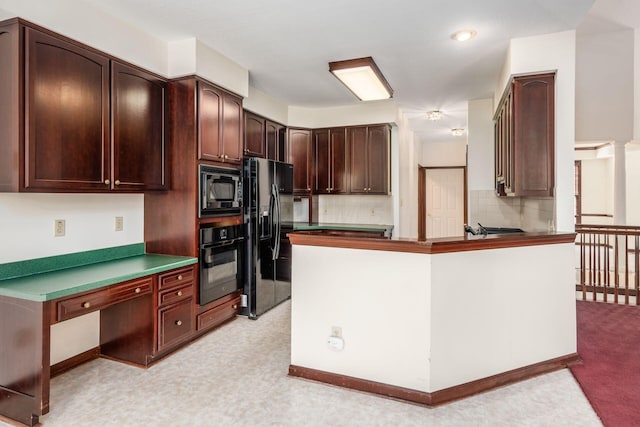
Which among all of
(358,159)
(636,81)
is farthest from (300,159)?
(636,81)

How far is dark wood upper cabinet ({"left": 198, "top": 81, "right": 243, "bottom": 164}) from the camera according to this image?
3285mm

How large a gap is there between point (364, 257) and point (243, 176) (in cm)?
198

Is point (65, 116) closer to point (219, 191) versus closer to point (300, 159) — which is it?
point (219, 191)

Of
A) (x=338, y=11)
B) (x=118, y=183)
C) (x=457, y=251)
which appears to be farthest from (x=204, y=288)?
(x=338, y=11)

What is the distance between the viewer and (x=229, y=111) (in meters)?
3.68

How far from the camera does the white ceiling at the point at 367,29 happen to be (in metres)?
2.64

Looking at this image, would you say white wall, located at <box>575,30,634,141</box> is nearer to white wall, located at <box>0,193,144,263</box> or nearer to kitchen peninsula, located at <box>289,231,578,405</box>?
kitchen peninsula, located at <box>289,231,578,405</box>

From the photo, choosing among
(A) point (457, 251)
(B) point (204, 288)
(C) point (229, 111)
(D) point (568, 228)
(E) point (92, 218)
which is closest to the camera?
(A) point (457, 251)

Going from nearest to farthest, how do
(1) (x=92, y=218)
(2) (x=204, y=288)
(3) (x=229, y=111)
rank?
(1) (x=92, y=218) < (2) (x=204, y=288) < (3) (x=229, y=111)

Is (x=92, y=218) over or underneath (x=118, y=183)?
underneath

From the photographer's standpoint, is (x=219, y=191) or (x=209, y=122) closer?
(x=209, y=122)

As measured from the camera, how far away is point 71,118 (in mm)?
2414

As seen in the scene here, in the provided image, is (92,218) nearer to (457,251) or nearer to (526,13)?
(457,251)

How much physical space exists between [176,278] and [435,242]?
2.07 meters
